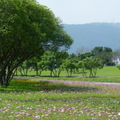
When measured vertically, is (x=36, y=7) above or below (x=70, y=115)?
above

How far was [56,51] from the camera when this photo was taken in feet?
121

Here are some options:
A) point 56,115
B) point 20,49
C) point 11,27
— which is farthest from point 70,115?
point 20,49

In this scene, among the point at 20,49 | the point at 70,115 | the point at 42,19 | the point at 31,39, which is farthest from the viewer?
the point at 20,49

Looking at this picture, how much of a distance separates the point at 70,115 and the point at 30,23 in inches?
748

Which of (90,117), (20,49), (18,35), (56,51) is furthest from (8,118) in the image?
(56,51)

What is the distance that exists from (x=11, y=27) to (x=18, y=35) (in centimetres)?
268

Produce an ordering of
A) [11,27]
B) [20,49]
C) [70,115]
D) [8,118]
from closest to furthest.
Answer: [8,118]
[70,115]
[11,27]
[20,49]

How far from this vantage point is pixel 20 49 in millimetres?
33656

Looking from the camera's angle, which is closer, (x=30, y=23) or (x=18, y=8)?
(x=18, y=8)

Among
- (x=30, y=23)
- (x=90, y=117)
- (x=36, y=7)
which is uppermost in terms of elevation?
(x=36, y=7)

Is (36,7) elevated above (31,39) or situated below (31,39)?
above

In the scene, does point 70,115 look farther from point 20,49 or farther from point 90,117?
point 20,49

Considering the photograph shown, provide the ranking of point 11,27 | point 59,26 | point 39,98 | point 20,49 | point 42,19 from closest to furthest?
point 39,98 < point 11,27 < point 42,19 < point 20,49 < point 59,26

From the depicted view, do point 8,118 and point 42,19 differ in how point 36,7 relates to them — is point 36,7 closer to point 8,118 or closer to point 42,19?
point 42,19
